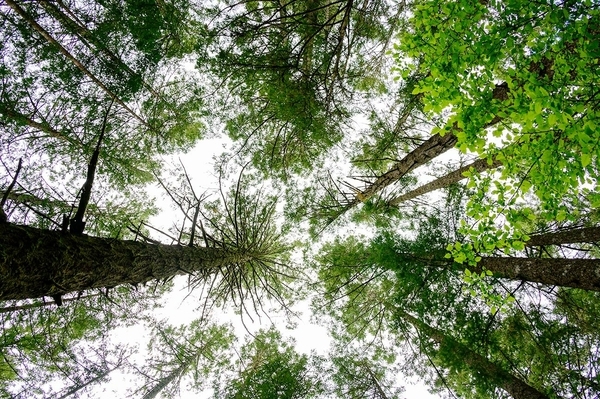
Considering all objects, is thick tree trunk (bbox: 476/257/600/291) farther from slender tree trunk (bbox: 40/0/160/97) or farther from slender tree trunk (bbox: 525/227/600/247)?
slender tree trunk (bbox: 40/0/160/97)

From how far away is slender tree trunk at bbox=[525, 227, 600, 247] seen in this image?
208 inches

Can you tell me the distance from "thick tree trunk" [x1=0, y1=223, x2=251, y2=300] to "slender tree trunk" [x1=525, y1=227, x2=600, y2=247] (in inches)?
259

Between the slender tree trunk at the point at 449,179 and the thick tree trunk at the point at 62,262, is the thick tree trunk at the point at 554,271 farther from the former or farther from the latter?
the thick tree trunk at the point at 62,262

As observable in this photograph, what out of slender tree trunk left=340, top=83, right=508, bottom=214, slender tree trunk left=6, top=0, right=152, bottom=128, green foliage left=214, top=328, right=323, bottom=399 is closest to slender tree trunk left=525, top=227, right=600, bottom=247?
slender tree trunk left=340, top=83, right=508, bottom=214

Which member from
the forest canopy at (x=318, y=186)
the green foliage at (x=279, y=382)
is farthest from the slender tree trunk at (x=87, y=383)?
the green foliage at (x=279, y=382)

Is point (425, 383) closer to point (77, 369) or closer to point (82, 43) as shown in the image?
point (77, 369)

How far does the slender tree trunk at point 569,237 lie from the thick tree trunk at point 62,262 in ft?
21.6

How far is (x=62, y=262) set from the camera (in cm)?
244

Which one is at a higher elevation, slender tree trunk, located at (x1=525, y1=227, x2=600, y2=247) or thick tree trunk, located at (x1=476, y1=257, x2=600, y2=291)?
slender tree trunk, located at (x1=525, y1=227, x2=600, y2=247)

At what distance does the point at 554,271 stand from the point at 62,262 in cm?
584

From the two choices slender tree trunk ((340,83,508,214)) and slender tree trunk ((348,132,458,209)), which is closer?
slender tree trunk ((340,83,508,214))

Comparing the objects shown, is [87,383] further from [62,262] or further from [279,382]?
[62,262]

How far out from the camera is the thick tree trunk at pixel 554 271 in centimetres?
379

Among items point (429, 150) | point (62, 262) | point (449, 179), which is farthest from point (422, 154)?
point (62, 262)
